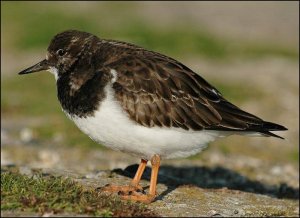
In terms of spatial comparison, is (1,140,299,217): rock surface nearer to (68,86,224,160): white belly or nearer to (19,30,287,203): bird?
(19,30,287,203): bird

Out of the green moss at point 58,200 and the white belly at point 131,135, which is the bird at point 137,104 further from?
the green moss at point 58,200

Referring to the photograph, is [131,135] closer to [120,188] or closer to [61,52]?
[120,188]

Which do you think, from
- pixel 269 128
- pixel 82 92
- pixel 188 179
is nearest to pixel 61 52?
pixel 82 92

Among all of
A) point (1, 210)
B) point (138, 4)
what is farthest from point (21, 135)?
point (138, 4)

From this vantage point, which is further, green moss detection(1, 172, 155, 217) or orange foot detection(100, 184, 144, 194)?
orange foot detection(100, 184, 144, 194)

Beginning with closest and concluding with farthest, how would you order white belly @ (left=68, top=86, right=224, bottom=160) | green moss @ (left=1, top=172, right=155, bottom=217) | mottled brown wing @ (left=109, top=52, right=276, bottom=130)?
1. green moss @ (left=1, top=172, right=155, bottom=217)
2. white belly @ (left=68, top=86, right=224, bottom=160)
3. mottled brown wing @ (left=109, top=52, right=276, bottom=130)

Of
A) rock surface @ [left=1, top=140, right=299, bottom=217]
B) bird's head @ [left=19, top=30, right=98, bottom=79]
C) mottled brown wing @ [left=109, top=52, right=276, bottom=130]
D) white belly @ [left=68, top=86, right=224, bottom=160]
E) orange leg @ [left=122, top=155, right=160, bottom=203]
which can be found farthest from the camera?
bird's head @ [left=19, top=30, right=98, bottom=79]

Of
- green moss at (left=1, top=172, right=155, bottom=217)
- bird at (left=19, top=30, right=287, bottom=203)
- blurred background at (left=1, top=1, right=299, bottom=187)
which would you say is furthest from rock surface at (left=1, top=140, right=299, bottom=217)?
bird at (left=19, top=30, right=287, bottom=203)

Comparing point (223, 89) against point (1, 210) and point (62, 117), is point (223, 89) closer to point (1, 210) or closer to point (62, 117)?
point (62, 117)
